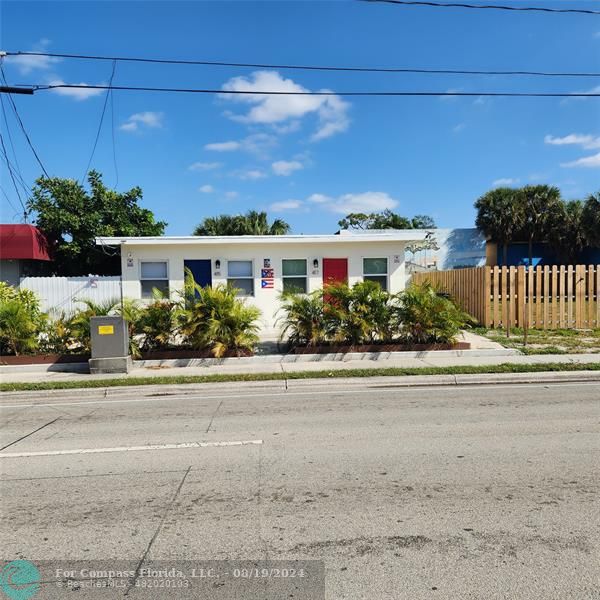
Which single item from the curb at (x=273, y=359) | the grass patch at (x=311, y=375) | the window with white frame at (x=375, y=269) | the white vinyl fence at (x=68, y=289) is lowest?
the grass patch at (x=311, y=375)

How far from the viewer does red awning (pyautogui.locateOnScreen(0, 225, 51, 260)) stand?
1672 centimetres

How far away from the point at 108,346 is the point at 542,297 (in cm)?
1306

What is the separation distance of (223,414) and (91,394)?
335cm

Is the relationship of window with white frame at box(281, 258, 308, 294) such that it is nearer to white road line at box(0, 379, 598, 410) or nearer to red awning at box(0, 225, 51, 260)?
white road line at box(0, 379, 598, 410)

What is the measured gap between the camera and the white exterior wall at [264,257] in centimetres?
1595

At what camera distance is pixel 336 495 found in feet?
14.0

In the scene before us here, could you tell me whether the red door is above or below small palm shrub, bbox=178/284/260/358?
above

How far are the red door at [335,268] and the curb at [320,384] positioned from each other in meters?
6.96

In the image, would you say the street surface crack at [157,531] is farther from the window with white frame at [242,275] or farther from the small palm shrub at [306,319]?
the window with white frame at [242,275]

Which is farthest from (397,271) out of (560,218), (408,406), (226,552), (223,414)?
(560,218)

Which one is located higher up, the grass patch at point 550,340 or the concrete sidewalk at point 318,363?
the grass patch at point 550,340

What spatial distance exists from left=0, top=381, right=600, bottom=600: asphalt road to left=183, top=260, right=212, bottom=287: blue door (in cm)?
905

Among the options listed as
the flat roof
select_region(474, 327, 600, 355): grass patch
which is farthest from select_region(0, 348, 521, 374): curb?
the flat roof

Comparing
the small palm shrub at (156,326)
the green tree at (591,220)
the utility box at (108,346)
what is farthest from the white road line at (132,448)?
the green tree at (591,220)
